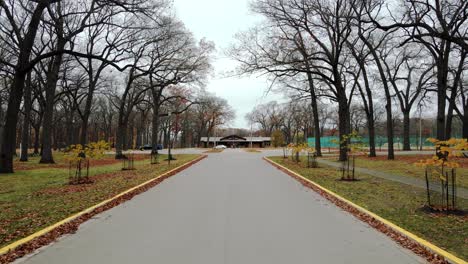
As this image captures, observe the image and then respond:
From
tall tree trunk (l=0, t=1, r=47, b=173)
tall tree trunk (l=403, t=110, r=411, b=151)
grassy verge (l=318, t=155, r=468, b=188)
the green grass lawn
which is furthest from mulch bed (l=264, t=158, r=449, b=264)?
tall tree trunk (l=403, t=110, r=411, b=151)

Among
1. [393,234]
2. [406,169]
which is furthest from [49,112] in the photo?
[393,234]

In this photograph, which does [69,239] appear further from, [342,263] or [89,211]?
[342,263]

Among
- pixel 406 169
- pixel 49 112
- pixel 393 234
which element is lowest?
pixel 393 234

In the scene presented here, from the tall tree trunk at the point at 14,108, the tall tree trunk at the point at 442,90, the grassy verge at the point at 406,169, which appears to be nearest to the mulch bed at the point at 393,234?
the grassy verge at the point at 406,169

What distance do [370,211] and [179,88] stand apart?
41.9 meters

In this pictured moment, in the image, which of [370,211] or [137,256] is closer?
[137,256]

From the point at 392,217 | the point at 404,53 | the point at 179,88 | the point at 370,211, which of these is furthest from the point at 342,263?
the point at 179,88

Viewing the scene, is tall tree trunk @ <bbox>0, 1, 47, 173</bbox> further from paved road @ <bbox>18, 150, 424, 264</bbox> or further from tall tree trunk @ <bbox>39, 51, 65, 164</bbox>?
paved road @ <bbox>18, 150, 424, 264</bbox>

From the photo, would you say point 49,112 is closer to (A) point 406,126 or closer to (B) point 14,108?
(B) point 14,108

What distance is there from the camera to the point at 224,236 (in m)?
6.67

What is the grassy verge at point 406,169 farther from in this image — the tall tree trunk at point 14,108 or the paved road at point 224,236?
the tall tree trunk at point 14,108

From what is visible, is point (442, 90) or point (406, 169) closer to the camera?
point (406, 169)

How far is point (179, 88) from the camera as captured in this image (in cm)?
4916

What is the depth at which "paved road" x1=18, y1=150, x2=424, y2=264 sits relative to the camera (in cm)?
552
